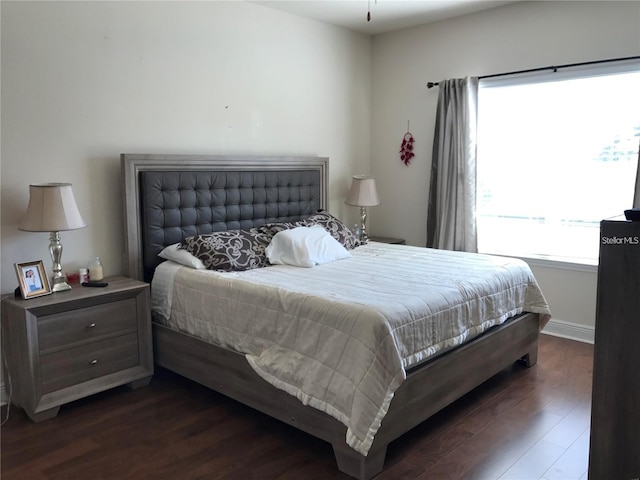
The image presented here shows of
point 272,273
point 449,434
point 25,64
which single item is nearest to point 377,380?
point 449,434

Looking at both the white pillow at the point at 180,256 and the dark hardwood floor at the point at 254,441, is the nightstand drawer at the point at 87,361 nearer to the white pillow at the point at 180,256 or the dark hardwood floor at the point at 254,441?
the dark hardwood floor at the point at 254,441

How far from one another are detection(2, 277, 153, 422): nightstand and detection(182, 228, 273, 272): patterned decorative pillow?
0.42 m

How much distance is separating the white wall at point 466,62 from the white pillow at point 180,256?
2530mm

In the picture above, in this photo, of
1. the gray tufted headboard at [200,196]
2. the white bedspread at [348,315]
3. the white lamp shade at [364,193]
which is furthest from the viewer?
the white lamp shade at [364,193]

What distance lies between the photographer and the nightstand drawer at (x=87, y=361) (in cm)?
282

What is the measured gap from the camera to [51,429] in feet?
8.95

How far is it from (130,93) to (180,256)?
115cm

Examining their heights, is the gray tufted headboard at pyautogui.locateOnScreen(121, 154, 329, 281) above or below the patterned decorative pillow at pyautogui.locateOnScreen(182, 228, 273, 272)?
above

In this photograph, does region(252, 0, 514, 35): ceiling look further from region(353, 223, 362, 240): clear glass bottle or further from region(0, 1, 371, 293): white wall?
region(353, 223, 362, 240): clear glass bottle

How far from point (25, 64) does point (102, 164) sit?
2.32 ft

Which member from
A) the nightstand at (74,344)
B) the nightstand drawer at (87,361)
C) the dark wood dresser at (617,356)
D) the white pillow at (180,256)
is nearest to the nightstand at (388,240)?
the white pillow at (180,256)

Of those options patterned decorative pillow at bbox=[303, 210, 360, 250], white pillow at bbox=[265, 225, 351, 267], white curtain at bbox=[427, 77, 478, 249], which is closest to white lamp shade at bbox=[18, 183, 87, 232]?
white pillow at bbox=[265, 225, 351, 267]

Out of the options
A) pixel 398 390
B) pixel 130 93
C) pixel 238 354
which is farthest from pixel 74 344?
pixel 398 390

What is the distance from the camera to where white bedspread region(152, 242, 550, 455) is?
2.28 meters
